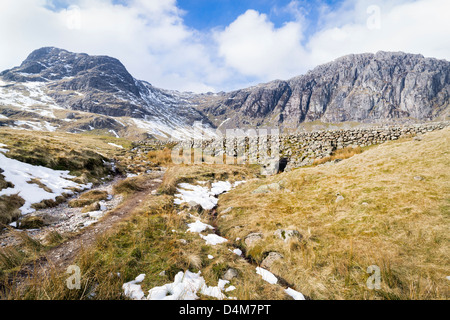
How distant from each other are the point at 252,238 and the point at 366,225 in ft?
14.9

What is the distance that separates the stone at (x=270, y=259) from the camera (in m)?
6.35

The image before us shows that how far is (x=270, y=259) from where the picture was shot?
6508 millimetres

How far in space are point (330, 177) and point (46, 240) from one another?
15345 millimetres

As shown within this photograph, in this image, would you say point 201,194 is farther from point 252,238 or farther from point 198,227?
point 252,238

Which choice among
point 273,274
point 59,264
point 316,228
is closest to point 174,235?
point 59,264

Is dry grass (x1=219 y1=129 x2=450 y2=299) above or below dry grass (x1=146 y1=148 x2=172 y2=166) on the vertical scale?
below

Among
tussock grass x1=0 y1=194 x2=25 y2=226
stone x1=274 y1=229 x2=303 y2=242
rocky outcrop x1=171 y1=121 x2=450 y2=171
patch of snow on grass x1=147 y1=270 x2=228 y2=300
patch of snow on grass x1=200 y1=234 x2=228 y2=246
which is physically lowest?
patch of snow on grass x1=200 y1=234 x2=228 y2=246

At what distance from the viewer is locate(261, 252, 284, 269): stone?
635 cm

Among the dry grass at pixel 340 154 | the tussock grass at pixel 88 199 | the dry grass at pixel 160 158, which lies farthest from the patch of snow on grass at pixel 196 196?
the dry grass at pixel 160 158

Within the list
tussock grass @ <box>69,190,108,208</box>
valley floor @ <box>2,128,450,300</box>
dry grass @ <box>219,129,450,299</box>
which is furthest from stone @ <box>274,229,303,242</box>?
tussock grass @ <box>69,190,108,208</box>

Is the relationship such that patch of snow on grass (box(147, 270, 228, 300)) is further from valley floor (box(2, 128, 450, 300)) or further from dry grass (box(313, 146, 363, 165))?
dry grass (box(313, 146, 363, 165))

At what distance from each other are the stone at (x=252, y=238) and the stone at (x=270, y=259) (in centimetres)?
106

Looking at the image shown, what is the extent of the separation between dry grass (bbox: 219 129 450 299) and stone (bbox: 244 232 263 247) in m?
0.32

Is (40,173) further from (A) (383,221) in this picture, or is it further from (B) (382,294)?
(A) (383,221)
